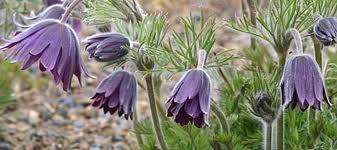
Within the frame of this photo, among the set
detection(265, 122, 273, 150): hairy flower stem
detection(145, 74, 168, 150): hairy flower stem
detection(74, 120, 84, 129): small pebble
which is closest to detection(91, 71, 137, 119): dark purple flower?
detection(145, 74, 168, 150): hairy flower stem

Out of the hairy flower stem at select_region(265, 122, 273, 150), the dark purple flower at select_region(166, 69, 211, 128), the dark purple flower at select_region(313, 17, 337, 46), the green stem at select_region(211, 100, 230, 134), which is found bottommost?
the hairy flower stem at select_region(265, 122, 273, 150)

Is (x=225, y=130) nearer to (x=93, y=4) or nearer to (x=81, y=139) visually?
(x=93, y=4)

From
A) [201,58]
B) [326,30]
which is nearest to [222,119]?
[201,58]

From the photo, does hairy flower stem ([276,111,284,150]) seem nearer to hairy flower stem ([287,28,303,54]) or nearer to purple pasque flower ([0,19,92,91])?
hairy flower stem ([287,28,303,54])

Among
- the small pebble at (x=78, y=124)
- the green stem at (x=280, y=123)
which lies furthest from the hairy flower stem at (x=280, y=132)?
the small pebble at (x=78, y=124)

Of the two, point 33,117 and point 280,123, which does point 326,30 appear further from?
point 33,117

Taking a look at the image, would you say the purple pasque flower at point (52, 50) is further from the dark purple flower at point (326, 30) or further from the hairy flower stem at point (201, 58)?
the dark purple flower at point (326, 30)
